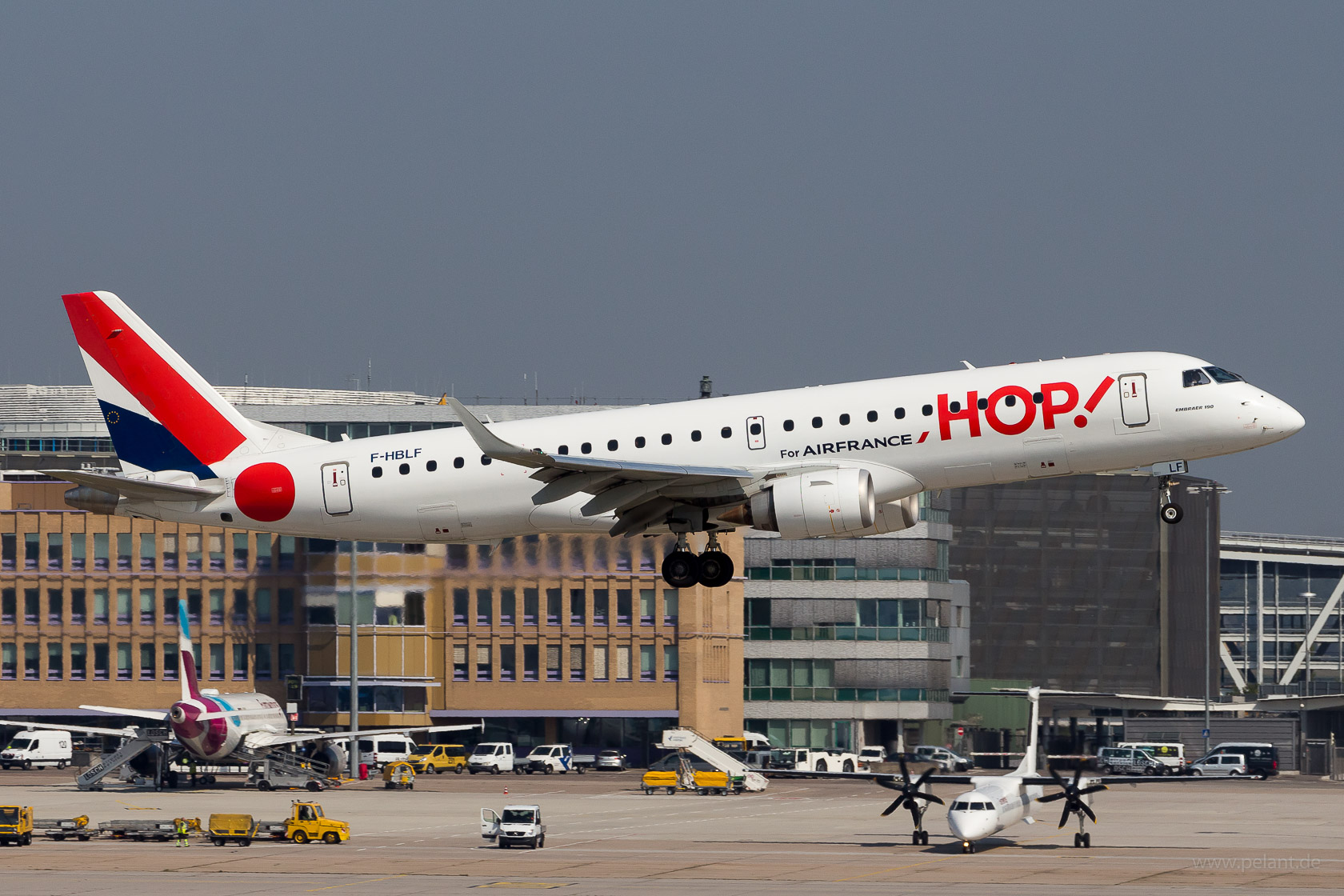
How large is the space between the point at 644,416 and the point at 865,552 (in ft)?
285

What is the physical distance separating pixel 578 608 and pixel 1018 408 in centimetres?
5825

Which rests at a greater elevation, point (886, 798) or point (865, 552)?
point (865, 552)

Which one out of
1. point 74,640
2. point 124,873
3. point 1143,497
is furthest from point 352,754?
point 1143,497

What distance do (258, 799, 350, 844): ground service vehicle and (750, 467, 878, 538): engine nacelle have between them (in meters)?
31.4

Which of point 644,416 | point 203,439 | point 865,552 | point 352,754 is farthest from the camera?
point 865,552

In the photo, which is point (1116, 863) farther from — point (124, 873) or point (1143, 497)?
point (1143, 497)

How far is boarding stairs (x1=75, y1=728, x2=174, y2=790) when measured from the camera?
310 feet

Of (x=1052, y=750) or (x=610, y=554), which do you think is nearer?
(x=610, y=554)

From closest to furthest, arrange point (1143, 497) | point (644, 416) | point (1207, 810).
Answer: point (644, 416)
point (1207, 810)
point (1143, 497)

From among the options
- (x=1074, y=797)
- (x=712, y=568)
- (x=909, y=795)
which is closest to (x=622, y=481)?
(x=712, y=568)

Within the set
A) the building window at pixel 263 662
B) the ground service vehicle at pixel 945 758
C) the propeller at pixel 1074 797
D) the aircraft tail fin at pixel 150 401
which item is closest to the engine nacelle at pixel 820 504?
the aircraft tail fin at pixel 150 401

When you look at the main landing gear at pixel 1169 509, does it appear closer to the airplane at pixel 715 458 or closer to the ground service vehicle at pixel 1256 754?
the airplane at pixel 715 458

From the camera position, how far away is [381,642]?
93.5 m

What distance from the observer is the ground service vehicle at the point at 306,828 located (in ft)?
234
